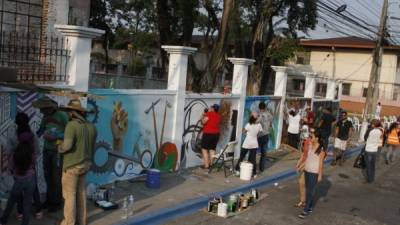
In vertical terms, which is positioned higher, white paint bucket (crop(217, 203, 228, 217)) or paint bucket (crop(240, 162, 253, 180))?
paint bucket (crop(240, 162, 253, 180))

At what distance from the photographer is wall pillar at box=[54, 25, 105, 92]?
818 centimetres

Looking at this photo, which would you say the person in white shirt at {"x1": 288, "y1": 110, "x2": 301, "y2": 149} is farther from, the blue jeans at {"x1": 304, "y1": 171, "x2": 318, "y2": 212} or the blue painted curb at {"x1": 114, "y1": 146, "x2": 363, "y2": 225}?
the blue jeans at {"x1": 304, "y1": 171, "x2": 318, "y2": 212}

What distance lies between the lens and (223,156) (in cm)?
1229

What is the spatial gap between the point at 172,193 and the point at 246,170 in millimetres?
2549

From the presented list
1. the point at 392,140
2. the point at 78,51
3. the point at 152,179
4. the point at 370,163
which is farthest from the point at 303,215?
the point at 392,140

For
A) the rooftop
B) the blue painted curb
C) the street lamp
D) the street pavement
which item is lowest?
the street pavement

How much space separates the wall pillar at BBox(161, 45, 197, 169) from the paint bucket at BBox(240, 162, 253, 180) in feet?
5.29

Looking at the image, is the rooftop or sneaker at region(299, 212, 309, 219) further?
the rooftop

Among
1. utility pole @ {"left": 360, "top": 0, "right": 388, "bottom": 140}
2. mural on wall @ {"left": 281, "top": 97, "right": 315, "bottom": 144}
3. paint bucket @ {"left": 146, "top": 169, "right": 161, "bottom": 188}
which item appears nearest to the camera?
paint bucket @ {"left": 146, "top": 169, "right": 161, "bottom": 188}

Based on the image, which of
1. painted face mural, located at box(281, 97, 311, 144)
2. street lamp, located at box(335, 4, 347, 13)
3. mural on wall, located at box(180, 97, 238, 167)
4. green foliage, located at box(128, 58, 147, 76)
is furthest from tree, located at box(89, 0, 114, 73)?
mural on wall, located at box(180, 97, 238, 167)

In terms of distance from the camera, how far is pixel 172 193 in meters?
9.76

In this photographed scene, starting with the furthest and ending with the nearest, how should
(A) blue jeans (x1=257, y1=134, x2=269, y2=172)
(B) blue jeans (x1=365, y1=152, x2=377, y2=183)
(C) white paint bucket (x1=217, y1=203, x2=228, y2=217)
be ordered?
(B) blue jeans (x1=365, y1=152, x2=377, y2=183) → (A) blue jeans (x1=257, y1=134, x2=269, y2=172) → (C) white paint bucket (x1=217, y1=203, x2=228, y2=217)

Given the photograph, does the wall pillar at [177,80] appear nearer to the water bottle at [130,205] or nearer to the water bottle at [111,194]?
the water bottle at [111,194]

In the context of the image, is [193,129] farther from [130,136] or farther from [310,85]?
[310,85]
